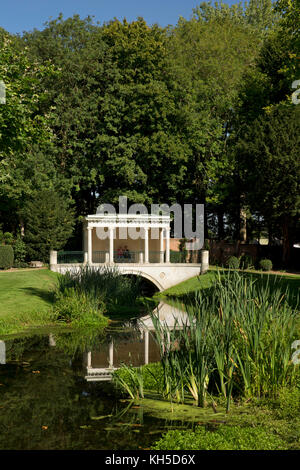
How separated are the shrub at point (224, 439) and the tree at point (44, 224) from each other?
30.3m

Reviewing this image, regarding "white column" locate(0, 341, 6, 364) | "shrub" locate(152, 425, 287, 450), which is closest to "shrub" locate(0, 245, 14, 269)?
"white column" locate(0, 341, 6, 364)

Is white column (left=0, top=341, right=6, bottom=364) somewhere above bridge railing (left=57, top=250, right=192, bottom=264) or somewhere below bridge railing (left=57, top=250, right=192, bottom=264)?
below

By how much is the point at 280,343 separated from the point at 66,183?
32624mm

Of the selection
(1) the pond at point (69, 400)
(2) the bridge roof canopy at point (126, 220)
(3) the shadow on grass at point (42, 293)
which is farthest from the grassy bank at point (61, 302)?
(2) the bridge roof canopy at point (126, 220)

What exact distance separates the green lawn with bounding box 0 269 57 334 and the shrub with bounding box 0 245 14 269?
5.11 m

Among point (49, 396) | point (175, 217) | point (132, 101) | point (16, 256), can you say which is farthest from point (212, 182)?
point (49, 396)

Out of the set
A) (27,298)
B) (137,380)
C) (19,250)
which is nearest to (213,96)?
(19,250)

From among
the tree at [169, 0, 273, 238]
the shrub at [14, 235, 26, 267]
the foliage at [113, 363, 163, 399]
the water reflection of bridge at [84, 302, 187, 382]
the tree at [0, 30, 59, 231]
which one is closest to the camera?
the foliage at [113, 363, 163, 399]

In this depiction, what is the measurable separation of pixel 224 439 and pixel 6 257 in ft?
95.6

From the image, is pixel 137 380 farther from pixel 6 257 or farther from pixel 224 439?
pixel 6 257

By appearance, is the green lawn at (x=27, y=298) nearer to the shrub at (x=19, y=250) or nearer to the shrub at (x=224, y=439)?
the shrub at (x=224, y=439)

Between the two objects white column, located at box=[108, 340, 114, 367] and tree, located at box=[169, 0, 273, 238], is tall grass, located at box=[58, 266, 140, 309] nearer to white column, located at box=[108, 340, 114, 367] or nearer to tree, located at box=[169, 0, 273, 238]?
white column, located at box=[108, 340, 114, 367]

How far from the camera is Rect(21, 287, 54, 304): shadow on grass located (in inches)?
860

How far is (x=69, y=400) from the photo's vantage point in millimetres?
9188
